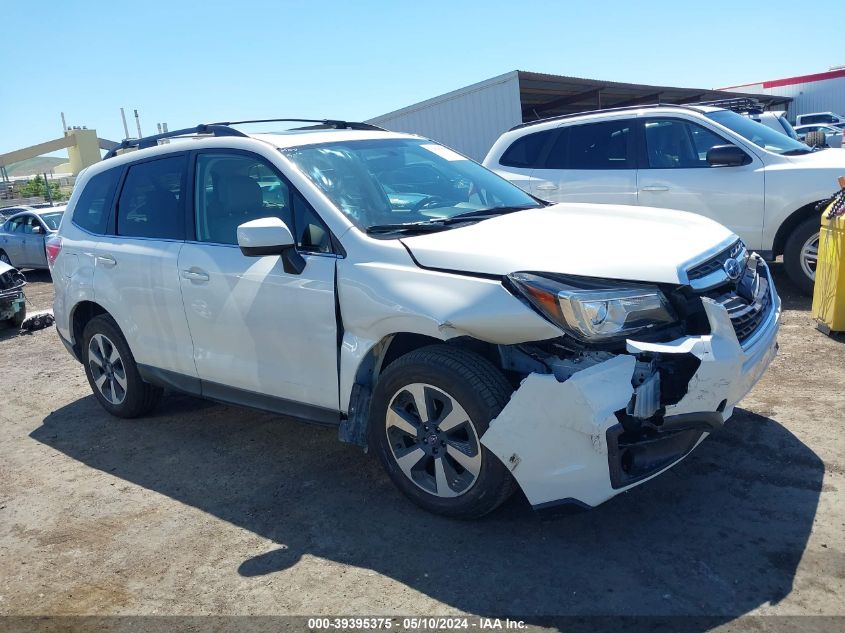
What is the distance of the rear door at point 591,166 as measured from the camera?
26.0 ft

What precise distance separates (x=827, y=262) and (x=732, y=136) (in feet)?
6.89

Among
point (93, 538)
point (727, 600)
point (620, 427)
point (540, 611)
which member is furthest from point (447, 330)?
point (93, 538)

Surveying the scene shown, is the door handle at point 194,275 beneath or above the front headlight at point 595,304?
above

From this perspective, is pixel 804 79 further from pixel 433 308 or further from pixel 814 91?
pixel 433 308

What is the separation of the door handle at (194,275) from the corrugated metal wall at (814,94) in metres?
49.2

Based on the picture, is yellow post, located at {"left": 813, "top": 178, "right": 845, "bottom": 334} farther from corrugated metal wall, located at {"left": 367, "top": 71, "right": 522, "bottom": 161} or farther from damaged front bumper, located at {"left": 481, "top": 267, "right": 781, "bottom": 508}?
corrugated metal wall, located at {"left": 367, "top": 71, "right": 522, "bottom": 161}

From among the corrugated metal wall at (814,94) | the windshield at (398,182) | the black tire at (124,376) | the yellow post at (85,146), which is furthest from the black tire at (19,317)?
the corrugated metal wall at (814,94)

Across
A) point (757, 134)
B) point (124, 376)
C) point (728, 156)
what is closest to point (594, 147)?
point (728, 156)

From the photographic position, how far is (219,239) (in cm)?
441

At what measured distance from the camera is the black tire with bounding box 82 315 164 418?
5.23 m

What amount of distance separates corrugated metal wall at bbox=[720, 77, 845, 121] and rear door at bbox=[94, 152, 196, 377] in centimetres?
4886

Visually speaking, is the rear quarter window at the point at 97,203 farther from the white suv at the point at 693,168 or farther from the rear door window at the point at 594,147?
the rear door window at the point at 594,147

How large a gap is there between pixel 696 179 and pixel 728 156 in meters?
0.40

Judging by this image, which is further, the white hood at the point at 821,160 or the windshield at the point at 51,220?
the windshield at the point at 51,220
